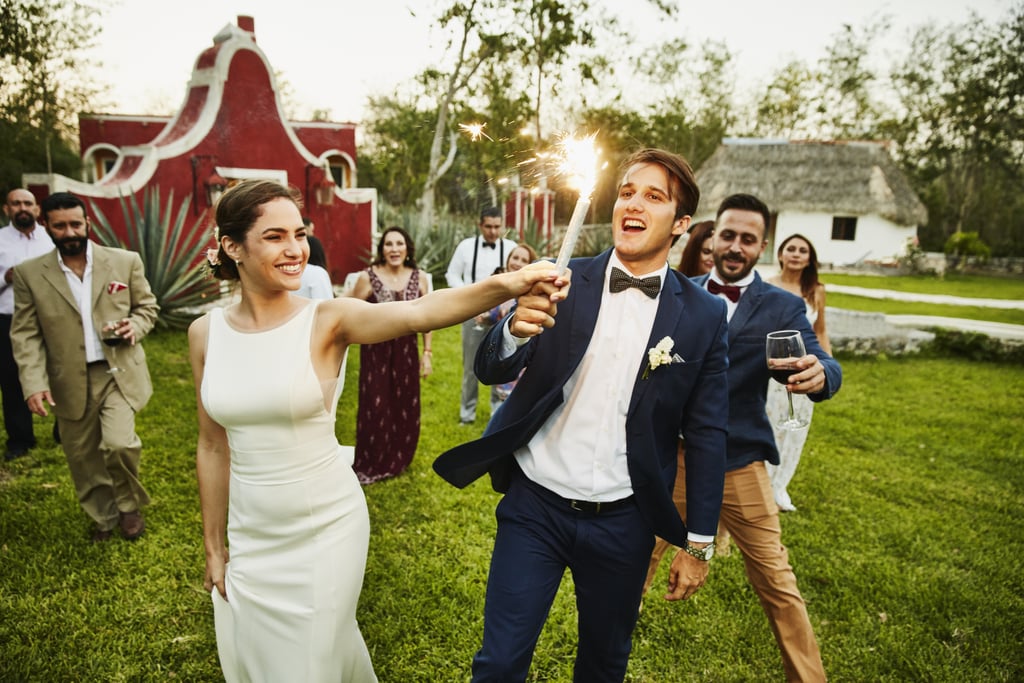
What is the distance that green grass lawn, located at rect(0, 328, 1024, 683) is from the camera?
3.33 meters

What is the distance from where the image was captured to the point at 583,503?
230 cm

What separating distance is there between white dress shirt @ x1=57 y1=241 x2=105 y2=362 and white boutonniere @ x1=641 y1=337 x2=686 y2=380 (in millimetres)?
3763

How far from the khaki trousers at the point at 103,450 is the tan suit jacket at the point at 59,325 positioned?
0.25ft

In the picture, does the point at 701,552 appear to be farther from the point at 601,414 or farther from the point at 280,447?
the point at 280,447

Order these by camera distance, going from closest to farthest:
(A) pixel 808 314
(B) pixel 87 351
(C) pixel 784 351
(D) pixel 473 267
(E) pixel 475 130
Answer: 1. (E) pixel 475 130
2. (C) pixel 784 351
3. (B) pixel 87 351
4. (A) pixel 808 314
5. (D) pixel 473 267

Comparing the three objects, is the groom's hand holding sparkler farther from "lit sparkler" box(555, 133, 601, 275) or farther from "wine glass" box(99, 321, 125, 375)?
"wine glass" box(99, 321, 125, 375)

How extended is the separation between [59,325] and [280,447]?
9.22ft

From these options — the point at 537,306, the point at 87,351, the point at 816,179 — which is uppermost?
the point at 816,179

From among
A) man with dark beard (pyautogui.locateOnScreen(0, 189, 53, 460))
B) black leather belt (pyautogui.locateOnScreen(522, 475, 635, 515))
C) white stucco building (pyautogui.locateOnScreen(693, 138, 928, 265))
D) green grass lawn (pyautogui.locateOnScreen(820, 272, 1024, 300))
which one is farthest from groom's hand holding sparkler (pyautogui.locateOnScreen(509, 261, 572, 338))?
white stucco building (pyautogui.locateOnScreen(693, 138, 928, 265))

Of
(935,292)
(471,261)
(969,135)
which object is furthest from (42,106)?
(969,135)

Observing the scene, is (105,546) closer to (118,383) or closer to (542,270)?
(118,383)

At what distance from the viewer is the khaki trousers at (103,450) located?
4160 millimetres

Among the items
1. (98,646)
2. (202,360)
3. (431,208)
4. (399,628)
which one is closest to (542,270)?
(202,360)

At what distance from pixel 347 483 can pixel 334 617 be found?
1.58 ft
